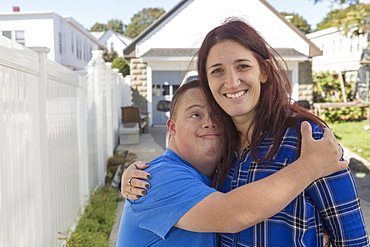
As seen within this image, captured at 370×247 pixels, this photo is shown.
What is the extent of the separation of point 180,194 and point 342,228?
23.4 inches

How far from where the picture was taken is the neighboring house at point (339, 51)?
2688 cm

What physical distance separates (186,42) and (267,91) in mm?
16056

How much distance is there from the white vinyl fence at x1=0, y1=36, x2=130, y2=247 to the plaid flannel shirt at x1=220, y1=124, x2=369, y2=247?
5.49ft

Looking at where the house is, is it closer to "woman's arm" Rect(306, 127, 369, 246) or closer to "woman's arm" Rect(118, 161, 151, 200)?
"woman's arm" Rect(118, 161, 151, 200)

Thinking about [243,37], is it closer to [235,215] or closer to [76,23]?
[235,215]

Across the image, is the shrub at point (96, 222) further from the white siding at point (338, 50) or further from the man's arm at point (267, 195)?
the white siding at point (338, 50)

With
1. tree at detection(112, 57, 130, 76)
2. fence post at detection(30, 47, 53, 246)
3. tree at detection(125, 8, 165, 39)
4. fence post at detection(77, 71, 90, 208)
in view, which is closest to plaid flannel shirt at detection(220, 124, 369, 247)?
fence post at detection(30, 47, 53, 246)

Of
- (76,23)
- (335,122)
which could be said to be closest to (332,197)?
(335,122)

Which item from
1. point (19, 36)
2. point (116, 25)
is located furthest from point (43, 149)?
point (116, 25)

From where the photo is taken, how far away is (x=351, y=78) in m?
26.9

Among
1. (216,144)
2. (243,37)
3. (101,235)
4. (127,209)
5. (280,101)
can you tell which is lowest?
(101,235)

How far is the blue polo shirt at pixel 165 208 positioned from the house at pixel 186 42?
47.3 ft

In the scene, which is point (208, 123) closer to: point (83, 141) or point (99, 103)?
point (83, 141)

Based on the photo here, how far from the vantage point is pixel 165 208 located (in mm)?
1547
